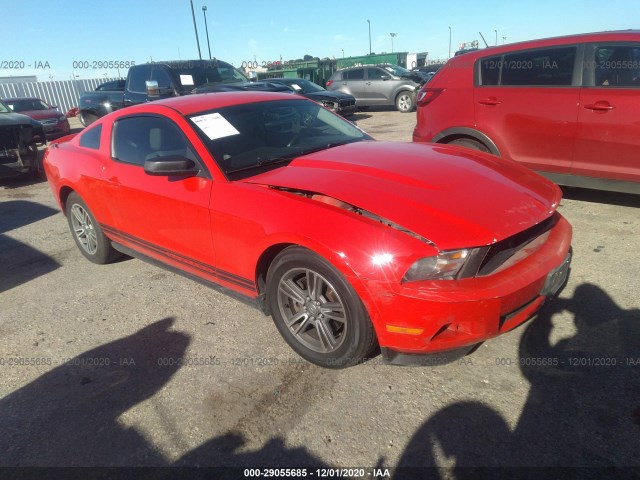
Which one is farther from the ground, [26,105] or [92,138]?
[26,105]

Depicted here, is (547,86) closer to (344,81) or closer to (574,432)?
(574,432)

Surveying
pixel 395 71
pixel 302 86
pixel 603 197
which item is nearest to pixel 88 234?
pixel 603 197

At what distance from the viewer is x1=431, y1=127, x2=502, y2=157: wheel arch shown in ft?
16.3

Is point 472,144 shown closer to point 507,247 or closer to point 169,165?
point 507,247

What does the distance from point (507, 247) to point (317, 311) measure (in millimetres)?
1090

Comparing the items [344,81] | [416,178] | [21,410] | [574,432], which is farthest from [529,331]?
[344,81]

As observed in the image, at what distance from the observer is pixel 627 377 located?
7.82 feet

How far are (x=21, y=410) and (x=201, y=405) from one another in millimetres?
1012

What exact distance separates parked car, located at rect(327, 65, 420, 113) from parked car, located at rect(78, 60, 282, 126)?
18.5ft

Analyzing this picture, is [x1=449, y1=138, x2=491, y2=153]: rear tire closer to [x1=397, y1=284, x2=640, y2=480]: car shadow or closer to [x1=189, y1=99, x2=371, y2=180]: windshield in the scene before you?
[x1=189, y1=99, x2=371, y2=180]: windshield

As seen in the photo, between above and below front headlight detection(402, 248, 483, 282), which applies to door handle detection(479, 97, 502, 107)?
above

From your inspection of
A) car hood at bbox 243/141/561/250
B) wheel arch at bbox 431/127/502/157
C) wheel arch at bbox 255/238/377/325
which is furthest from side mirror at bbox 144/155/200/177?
wheel arch at bbox 431/127/502/157

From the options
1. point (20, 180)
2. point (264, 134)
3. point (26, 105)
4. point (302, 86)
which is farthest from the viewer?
point (26, 105)

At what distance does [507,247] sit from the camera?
245 cm
